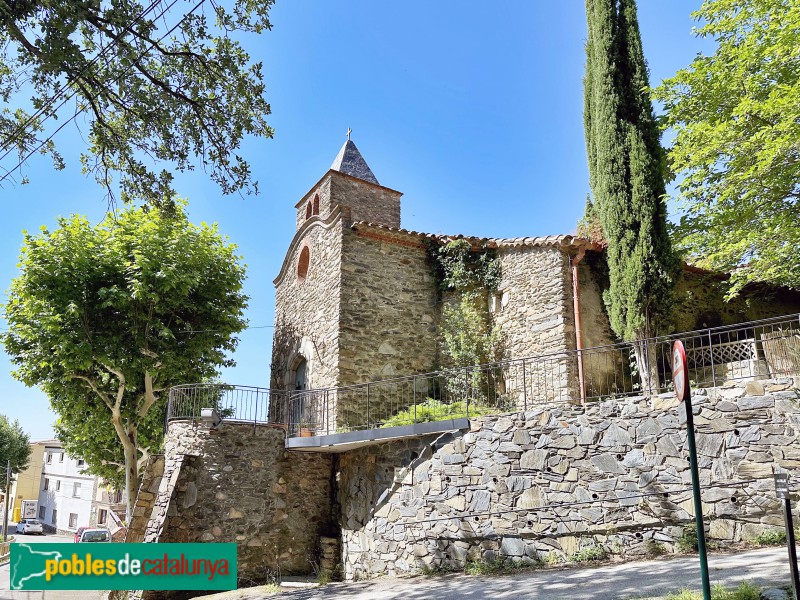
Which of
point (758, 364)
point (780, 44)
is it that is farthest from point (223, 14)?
point (758, 364)

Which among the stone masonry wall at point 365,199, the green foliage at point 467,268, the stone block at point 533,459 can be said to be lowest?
the stone block at point 533,459

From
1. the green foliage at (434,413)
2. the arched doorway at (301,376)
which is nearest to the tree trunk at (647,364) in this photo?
the green foliage at (434,413)

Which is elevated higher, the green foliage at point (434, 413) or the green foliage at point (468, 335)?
the green foliage at point (468, 335)

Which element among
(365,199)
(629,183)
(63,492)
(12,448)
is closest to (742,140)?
(629,183)

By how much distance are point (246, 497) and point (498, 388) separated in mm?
5507

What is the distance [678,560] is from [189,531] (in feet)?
26.1

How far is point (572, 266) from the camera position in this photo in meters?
12.2

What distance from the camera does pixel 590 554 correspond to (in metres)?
8.09

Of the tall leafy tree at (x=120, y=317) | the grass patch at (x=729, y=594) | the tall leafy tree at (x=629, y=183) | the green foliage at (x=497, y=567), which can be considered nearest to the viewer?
the grass patch at (x=729, y=594)

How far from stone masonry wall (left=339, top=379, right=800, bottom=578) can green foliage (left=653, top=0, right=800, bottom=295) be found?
11.6 feet

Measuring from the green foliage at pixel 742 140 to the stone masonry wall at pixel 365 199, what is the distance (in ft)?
26.3

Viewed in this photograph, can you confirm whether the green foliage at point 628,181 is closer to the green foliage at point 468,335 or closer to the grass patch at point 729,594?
the green foliage at point 468,335

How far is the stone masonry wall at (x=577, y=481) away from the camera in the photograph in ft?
24.4

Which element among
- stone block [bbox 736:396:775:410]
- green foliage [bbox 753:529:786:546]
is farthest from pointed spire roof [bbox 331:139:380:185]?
green foliage [bbox 753:529:786:546]
